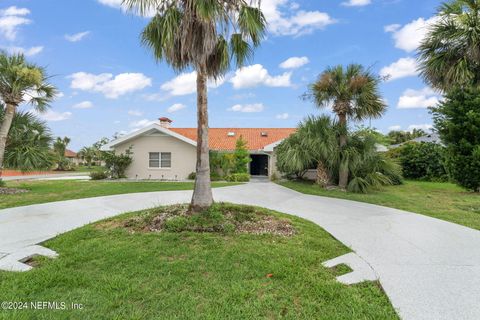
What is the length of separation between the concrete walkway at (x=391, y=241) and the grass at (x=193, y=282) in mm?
385

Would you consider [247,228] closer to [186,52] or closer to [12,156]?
[186,52]

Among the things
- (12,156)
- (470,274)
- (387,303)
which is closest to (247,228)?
(387,303)

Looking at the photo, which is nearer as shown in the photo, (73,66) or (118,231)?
(118,231)

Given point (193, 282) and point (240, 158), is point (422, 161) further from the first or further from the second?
point (193, 282)

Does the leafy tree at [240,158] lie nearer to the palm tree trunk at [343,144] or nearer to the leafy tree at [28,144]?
the palm tree trunk at [343,144]

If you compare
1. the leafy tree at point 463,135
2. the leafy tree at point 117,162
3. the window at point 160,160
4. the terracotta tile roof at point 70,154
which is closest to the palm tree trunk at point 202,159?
the leafy tree at point 463,135

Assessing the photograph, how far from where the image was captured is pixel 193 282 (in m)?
3.22

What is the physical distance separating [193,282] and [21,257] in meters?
2.93

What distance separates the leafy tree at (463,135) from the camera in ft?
36.1

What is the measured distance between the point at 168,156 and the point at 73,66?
27.8 feet

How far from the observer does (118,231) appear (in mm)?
5332

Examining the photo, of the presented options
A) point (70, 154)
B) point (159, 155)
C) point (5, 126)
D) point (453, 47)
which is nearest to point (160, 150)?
point (159, 155)

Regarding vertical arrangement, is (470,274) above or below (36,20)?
below

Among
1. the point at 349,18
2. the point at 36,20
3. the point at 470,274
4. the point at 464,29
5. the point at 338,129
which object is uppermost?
the point at 349,18
